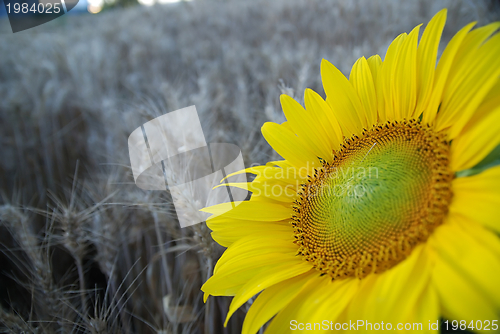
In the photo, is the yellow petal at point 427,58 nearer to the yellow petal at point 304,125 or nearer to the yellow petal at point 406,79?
the yellow petal at point 406,79

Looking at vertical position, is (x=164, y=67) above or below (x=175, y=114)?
above

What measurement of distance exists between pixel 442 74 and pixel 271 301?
485 millimetres

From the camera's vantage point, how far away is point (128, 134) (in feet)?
4.92

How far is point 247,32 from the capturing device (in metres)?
3.28

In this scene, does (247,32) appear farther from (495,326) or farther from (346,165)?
(495,326)

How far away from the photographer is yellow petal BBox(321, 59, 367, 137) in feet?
2.15

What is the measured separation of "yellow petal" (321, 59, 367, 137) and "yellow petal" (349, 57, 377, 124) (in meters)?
0.01

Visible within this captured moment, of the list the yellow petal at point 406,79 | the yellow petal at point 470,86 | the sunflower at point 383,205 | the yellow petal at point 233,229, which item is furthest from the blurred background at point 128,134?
the yellow petal at point 470,86

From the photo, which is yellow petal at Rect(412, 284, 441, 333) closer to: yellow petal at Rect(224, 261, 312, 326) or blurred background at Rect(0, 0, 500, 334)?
yellow petal at Rect(224, 261, 312, 326)

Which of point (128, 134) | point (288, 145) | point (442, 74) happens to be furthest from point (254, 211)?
point (128, 134)

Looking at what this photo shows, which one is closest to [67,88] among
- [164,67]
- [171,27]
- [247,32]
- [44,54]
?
[164,67]

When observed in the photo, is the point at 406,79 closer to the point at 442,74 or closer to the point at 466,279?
the point at 442,74

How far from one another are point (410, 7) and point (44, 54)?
11.3 feet

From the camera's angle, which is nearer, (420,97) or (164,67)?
(420,97)
